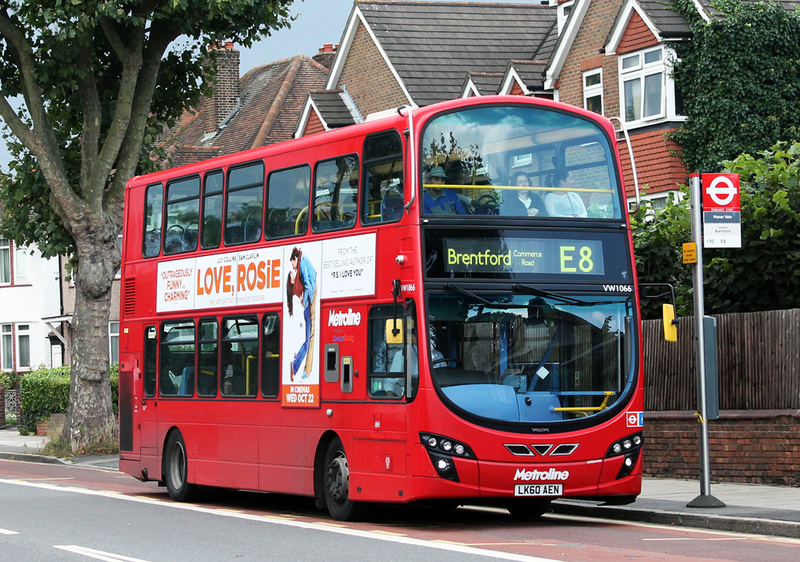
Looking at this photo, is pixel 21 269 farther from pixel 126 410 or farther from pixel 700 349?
pixel 700 349

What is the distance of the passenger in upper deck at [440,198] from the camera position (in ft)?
42.5

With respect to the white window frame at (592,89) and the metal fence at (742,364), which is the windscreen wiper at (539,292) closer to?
the metal fence at (742,364)

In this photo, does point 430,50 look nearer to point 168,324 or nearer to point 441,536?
point 168,324

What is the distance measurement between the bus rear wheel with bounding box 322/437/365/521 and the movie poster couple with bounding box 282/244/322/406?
63 centimetres

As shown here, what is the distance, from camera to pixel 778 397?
53.4 feet

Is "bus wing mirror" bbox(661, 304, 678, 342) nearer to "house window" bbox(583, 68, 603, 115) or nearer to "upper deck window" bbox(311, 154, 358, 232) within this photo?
"upper deck window" bbox(311, 154, 358, 232)

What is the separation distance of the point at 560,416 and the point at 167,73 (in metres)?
17.6

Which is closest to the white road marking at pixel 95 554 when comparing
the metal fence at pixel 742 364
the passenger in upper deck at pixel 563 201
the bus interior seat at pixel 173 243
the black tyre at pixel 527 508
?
the black tyre at pixel 527 508

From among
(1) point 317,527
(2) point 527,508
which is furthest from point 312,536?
(2) point 527,508

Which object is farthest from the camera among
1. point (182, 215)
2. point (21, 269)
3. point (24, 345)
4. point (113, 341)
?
point (24, 345)

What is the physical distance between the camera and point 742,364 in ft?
55.6

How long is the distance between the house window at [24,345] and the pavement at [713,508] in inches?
1429

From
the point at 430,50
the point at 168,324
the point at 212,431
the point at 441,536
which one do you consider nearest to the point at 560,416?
the point at 441,536

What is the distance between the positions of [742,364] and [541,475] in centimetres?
525
